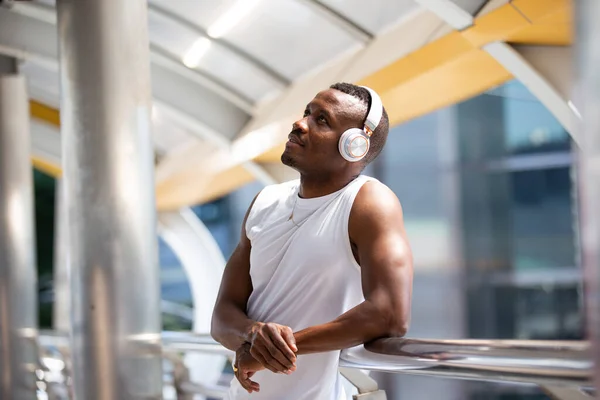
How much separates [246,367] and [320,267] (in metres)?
0.31

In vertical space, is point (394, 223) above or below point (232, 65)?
below

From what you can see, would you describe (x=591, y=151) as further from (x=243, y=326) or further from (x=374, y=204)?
(x=243, y=326)

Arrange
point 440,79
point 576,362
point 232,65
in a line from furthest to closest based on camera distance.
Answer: point 232,65, point 440,79, point 576,362

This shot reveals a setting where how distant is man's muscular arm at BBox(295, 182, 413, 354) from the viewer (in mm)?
1917

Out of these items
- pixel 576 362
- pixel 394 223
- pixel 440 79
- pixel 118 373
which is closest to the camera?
pixel 576 362

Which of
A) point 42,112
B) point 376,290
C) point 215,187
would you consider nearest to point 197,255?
point 215,187

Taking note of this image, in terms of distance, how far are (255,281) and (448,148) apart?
21.3m

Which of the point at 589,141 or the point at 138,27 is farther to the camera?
the point at 138,27

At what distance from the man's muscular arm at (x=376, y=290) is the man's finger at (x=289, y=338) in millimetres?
32

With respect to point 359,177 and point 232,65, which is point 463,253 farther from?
point 359,177

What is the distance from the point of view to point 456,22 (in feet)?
17.6

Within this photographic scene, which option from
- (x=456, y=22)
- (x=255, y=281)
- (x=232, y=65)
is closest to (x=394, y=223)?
(x=255, y=281)

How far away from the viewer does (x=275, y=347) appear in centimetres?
194

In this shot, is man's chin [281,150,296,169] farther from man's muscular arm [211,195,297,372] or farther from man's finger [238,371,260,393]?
man's finger [238,371,260,393]
